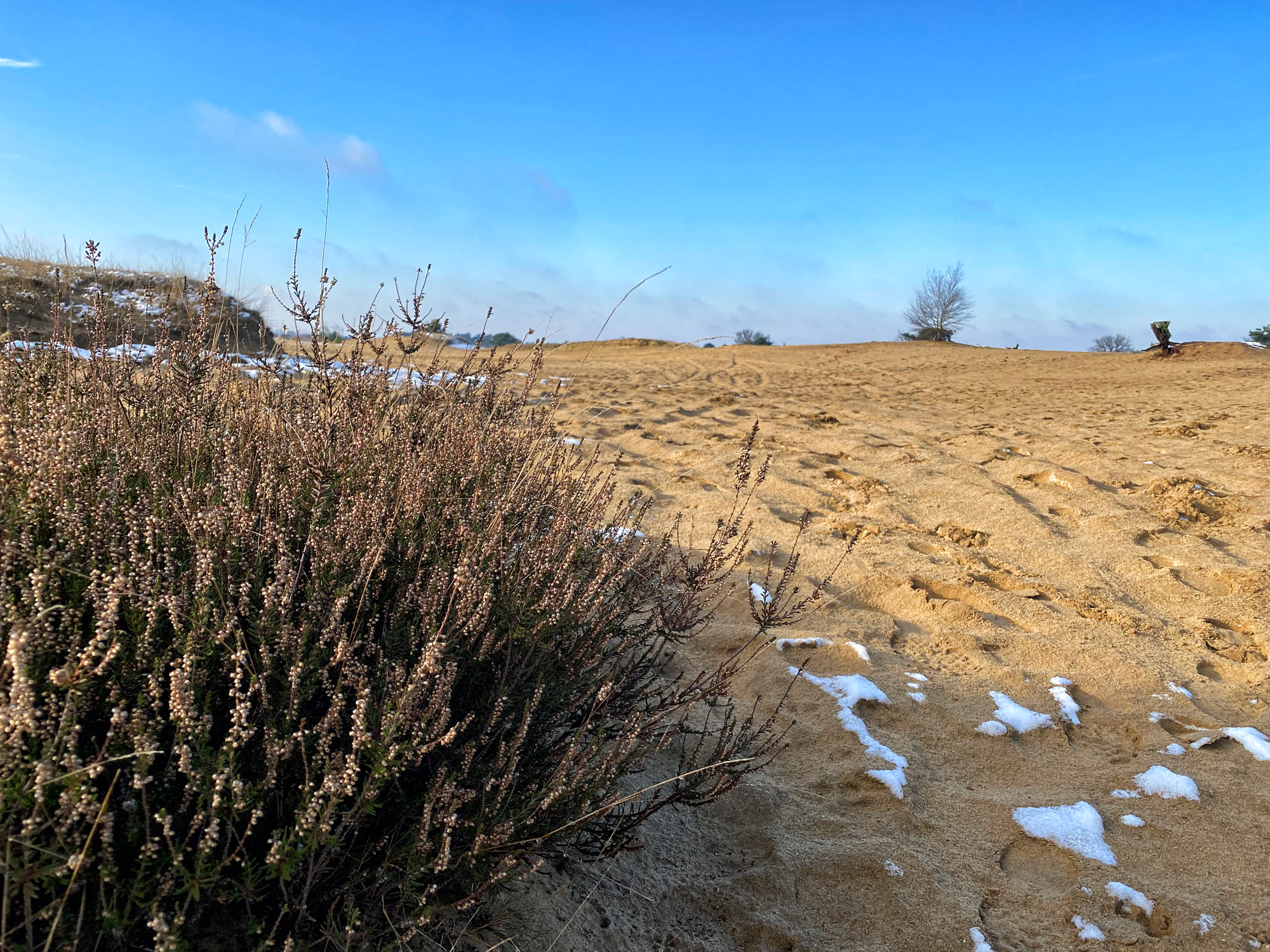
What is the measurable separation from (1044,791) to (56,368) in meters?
4.02

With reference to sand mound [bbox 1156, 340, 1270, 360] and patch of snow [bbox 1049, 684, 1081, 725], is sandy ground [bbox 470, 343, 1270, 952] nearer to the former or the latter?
patch of snow [bbox 1049, 684, 1081, 725]

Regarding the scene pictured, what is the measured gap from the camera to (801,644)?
3.42 meters

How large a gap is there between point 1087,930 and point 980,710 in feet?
3.49

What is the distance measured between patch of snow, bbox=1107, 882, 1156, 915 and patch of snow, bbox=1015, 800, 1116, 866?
0.10 meters

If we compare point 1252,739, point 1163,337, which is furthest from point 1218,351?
point 1252,739

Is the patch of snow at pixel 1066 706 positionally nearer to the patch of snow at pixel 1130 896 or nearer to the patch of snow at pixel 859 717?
the patch of snow at pixel 859 717

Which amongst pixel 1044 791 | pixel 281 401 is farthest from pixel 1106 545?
pixel 281 401

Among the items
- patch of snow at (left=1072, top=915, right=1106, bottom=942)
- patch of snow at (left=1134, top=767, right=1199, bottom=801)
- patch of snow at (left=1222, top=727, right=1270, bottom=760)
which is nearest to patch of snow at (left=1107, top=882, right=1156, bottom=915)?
patch of snow at (left=1072, top=915, right=1106, bottom=942)

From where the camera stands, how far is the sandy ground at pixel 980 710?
2.04 meters

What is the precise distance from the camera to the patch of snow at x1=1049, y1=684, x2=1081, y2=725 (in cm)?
296

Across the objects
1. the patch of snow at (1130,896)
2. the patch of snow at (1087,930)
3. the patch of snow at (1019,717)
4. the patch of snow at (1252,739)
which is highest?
the patch of snow at (1252,739)

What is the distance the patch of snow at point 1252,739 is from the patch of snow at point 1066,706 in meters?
0.49

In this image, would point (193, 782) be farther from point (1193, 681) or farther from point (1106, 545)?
point (1106, 545)

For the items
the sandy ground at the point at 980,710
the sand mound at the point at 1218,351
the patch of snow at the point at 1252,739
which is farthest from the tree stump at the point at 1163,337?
the patch of snow at the point at 1252,739
